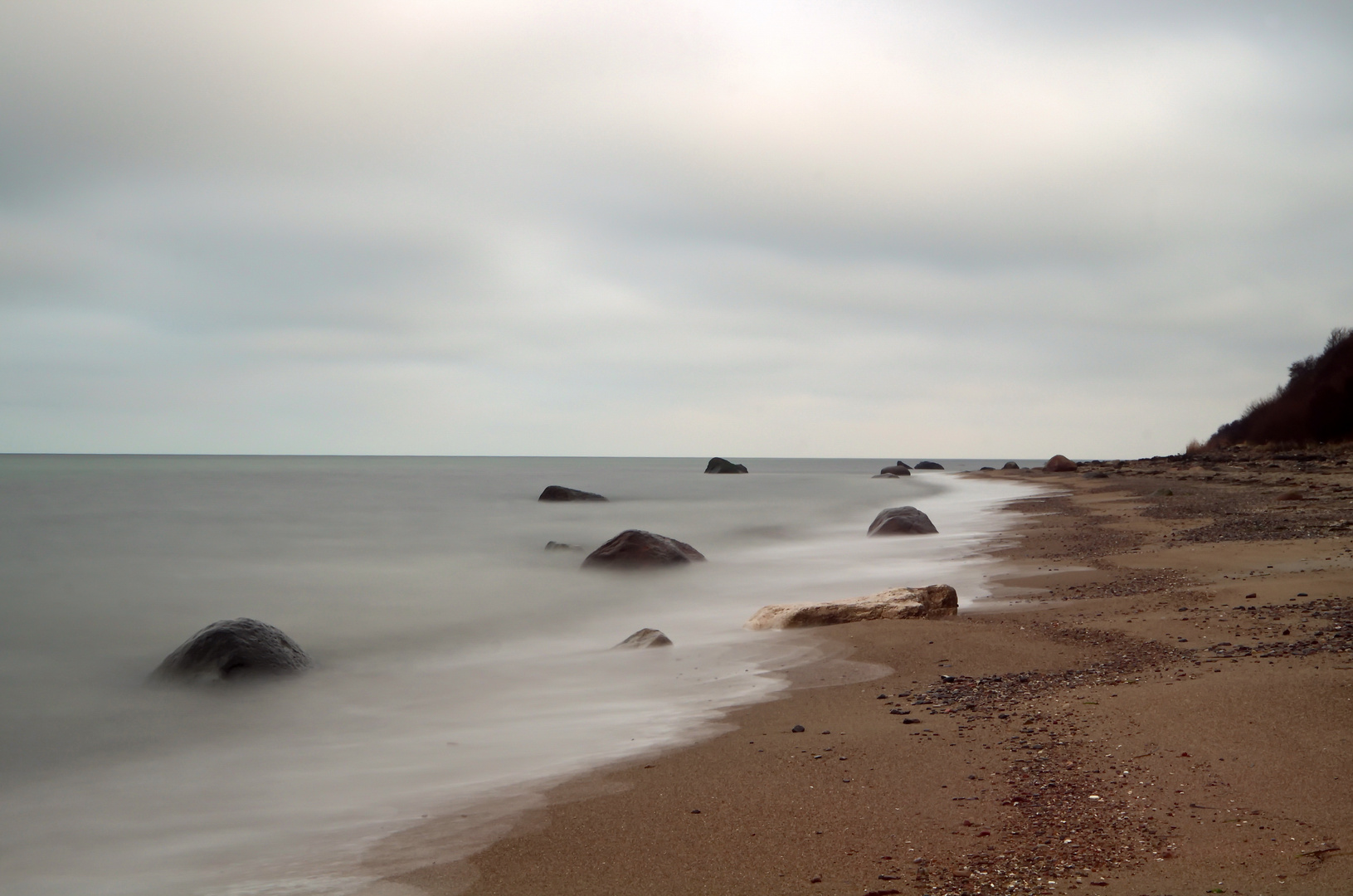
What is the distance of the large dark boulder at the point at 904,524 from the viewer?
17.6m

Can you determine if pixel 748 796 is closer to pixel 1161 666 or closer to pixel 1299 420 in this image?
pixel 1161 666

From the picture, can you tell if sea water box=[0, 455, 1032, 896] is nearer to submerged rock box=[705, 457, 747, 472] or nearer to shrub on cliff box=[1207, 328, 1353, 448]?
shrub on cliff box=[1207, 328, 1353, 448]

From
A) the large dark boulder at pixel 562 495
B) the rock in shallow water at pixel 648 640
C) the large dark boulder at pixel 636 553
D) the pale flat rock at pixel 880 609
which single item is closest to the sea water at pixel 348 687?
the rock in shallow water at pixel 648 640

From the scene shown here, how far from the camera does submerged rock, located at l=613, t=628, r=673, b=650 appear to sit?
24.5ft

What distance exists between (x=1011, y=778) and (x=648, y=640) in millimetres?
4309

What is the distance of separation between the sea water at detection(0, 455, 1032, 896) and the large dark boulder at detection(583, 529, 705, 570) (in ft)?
1.07

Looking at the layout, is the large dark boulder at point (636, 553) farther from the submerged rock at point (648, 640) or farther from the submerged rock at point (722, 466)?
the submerged rock at point (722, 466)

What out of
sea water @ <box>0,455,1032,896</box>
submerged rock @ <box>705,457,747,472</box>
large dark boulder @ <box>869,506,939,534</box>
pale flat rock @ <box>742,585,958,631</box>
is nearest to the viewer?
→ sea water @ <box>0,455,1032,896</box>

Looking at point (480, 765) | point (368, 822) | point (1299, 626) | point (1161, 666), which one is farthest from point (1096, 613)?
point (368, 822)

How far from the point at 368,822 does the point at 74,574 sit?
13.1m

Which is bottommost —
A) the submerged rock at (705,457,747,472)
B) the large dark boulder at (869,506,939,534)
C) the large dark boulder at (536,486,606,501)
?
the large dark boulder at (869,506,939,534)

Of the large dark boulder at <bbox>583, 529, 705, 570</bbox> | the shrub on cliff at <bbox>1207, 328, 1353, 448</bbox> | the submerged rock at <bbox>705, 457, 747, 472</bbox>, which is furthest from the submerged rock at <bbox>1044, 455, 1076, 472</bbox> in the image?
the large dark boulder at <bbox>583, 529, 705, 570</bbox>

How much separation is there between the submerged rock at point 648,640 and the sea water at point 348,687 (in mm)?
161

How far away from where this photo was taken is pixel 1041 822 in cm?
304
